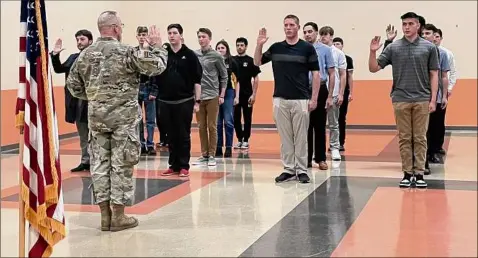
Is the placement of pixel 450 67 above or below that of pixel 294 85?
above

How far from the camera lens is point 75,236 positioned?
447cm

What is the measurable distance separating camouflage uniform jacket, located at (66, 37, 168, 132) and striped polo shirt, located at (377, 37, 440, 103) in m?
2.58

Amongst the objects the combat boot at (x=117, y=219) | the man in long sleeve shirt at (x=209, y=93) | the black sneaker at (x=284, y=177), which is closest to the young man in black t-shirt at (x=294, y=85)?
the black sneaker at (x=284, y=177)

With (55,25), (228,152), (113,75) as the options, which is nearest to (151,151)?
(228,152)


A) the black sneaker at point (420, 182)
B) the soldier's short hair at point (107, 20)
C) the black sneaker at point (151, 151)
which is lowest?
the black sneaker at point (151, 151)

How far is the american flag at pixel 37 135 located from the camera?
3502mm

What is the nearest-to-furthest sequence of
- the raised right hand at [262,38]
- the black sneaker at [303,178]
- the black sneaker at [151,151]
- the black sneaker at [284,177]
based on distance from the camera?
the raised right hand at [262,38]
the black sneaker at [303,178]
the black sneaker at [284,177]
the black sneaker at [151,151]

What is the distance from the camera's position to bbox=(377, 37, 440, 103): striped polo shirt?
230 inches

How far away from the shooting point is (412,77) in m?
5.88

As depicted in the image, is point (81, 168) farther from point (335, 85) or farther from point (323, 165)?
point (335, 85)

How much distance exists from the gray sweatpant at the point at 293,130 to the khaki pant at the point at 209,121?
1532 millimetres

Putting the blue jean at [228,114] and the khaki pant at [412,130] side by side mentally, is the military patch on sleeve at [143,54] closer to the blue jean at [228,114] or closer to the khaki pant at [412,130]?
the khaki pant at [412,130]

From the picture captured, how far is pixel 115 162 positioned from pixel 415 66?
3138 millimetres

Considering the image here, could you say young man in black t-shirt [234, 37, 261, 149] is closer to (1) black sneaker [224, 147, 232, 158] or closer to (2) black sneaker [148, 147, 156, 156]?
(1) black sneaker [224, 147, 232, 158]
